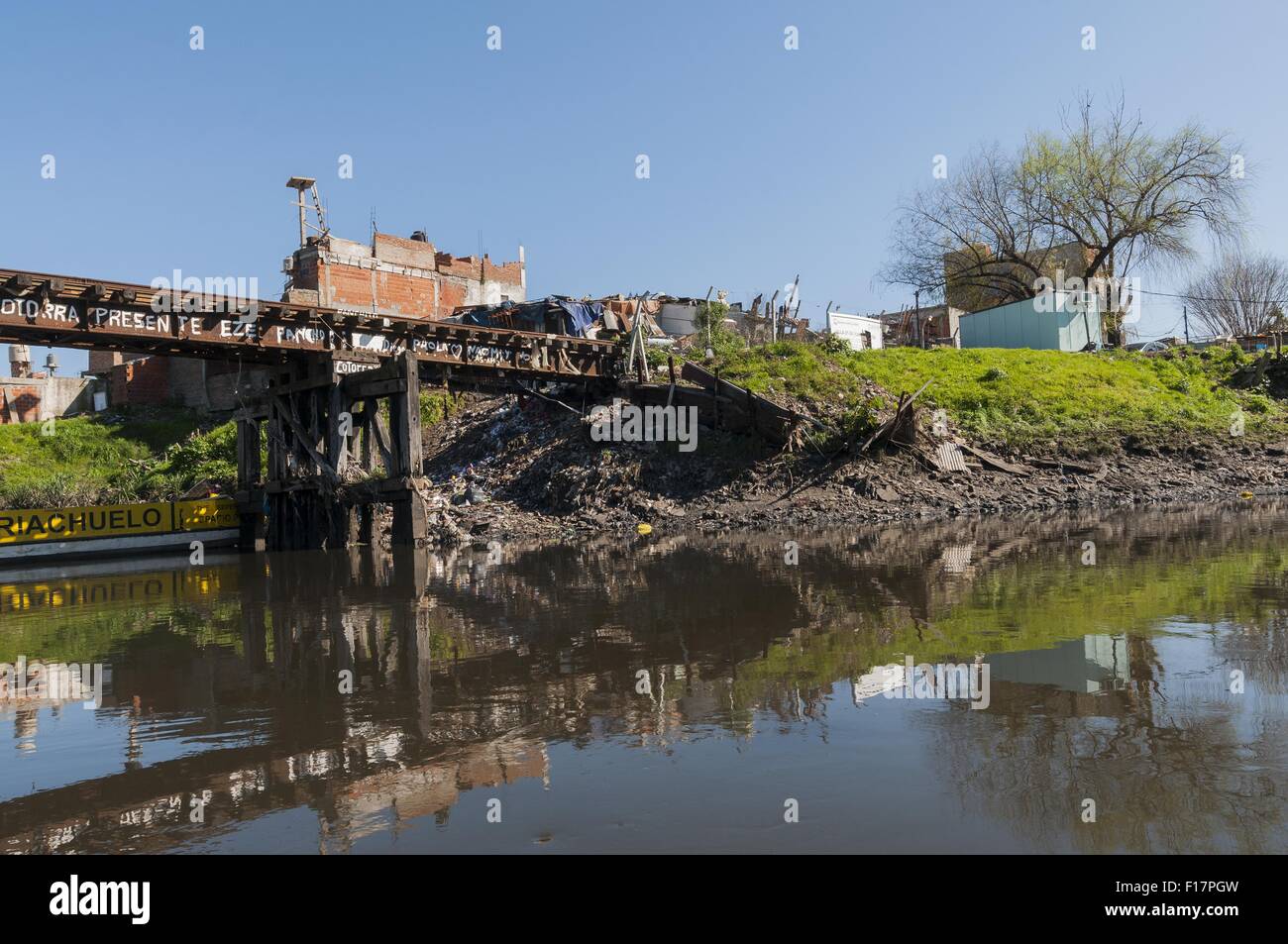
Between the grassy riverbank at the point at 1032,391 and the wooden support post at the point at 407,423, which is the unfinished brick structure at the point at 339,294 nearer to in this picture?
the grassy riverbank at the point at 1032,391

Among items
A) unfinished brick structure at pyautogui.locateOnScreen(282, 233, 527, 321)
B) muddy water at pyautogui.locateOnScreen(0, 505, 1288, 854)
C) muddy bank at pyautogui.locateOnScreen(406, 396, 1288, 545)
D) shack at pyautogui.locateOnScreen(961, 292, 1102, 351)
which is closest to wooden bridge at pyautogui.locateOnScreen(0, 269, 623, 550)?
muddy bank at pyautogui.locateOnScreen(406, 396, 1288, 545)

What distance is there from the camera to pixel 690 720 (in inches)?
216

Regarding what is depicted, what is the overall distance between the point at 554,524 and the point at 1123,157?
31.8m

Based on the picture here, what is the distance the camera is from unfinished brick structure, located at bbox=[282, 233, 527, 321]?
1575 inches

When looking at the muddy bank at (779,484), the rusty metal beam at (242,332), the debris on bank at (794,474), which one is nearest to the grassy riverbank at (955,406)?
the debris on bank at (794,474)

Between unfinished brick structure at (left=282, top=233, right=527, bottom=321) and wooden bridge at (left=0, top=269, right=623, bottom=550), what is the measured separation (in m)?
16.4

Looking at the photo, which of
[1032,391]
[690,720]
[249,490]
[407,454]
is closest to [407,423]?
[407,454]

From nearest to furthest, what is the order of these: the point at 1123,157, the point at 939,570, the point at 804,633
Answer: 1. the point at 804,633
2. the point at 939,570
3. the point at 1123,157

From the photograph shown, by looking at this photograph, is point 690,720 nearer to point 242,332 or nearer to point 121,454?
point 242,332

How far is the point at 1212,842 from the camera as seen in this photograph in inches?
138

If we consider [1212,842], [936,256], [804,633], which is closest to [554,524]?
[804,633]

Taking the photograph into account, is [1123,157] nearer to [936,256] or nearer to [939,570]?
[936,256]

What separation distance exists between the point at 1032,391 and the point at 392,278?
27.9m

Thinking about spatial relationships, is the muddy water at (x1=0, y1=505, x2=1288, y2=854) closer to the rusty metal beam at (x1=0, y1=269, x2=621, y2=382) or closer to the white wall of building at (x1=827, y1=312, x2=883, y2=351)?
the rusty metal beam at (x1=0, y1=269, x2=621, y2=382)
